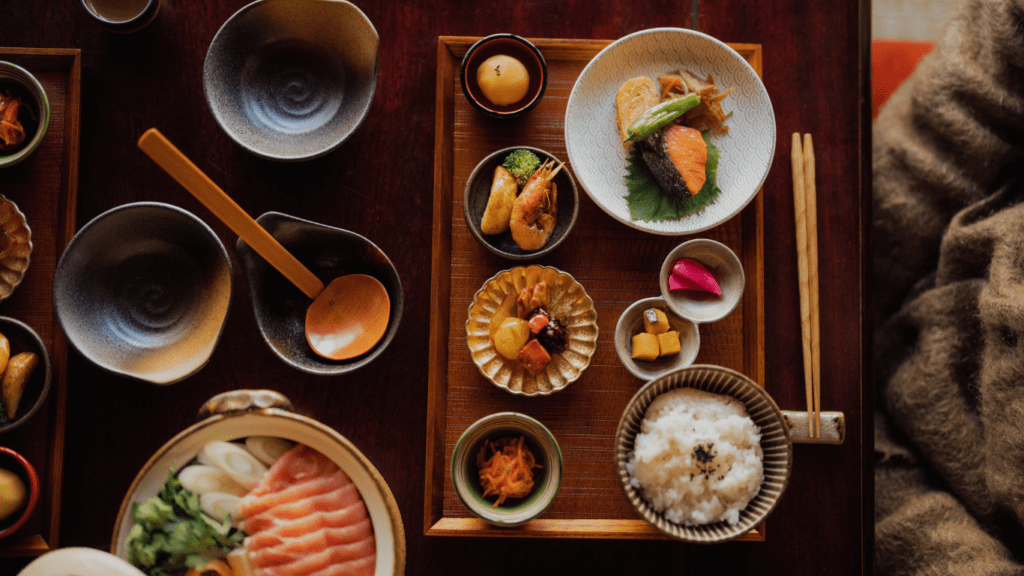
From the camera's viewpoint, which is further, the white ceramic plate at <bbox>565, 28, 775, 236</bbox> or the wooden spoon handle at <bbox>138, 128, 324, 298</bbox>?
the white ceramic plate at <bbox>565, 28, 775, 236</bbox>

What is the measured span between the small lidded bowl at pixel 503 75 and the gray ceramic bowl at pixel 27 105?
51.3 inches

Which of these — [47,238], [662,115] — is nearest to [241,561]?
[47,238]

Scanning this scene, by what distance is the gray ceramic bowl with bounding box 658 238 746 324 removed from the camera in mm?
1826

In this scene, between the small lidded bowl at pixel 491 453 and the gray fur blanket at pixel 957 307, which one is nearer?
the small lidded bowl at pixel 491 453

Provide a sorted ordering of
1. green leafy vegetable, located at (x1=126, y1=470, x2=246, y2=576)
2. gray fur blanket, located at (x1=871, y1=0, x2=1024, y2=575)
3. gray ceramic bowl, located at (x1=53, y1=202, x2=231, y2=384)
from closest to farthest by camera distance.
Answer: green leafy vegetable, located at (x1=126, y1=470, x2=246, y2=576), gray ceramic bowl, located at (x1=53, y1=202, x2=231, y2=384), gray fur blanket, located at (x1=871, y1=0, x2=1024, y2=575)

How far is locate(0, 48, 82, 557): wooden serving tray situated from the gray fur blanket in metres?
2.72

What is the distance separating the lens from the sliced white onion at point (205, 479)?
1.51 metres

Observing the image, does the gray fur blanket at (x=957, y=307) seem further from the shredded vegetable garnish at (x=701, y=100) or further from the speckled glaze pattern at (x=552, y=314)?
the speckled glaze pattern at (x=552, y=314)

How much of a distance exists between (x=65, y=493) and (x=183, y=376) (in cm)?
A: 65

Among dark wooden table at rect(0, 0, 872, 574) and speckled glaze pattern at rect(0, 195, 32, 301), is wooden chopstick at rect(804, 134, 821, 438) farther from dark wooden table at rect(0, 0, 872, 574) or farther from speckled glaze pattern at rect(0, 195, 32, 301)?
speckled glaze pattern at rect(0, 195, 32, 301)

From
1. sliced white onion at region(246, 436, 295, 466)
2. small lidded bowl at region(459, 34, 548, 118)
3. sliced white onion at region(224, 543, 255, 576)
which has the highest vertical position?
small lidded bowl at region(459, 34, 548, 118)

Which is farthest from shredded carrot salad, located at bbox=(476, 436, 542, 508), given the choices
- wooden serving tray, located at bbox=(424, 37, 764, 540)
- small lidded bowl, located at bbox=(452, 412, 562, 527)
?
wooden serving tray, located at bbox=(424, 37, 764, 540)

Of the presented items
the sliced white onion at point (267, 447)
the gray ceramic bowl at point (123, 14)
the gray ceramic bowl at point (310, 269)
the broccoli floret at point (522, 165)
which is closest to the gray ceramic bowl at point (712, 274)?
the broccoli floret at point (522, 165)

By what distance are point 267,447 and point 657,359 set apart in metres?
1.18
